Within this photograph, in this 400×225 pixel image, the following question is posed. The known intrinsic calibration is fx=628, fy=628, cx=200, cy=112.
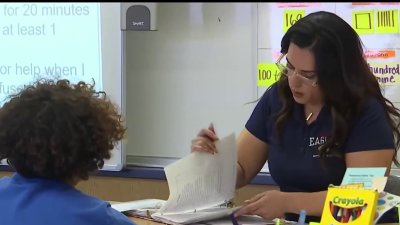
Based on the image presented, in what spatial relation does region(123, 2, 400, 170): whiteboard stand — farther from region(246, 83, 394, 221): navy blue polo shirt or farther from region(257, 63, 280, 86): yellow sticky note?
region(246, 83, 394, 221): navy blue polo shirt

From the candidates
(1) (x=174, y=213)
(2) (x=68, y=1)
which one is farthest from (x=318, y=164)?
(2) (x=68, y=1)

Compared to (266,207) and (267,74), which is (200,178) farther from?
(267,74)

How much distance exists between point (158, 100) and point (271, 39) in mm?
594

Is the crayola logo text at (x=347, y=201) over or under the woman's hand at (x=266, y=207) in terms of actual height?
over

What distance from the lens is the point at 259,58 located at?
9.07 feet

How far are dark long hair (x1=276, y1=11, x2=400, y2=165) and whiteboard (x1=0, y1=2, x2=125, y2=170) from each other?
1.21m

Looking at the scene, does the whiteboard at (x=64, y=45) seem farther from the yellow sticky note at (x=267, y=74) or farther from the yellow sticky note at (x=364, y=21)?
the yellow sticky note at (x=364, y=21)

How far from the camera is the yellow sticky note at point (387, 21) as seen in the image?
259cm

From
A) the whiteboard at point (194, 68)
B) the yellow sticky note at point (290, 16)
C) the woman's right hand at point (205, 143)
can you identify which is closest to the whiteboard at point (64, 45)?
the whiteboard at point (194, 68)

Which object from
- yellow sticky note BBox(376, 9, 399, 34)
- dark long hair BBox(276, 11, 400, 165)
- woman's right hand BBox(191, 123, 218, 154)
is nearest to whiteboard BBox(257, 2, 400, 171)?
yellow sticky note BBox(376, 9, 399, 34)

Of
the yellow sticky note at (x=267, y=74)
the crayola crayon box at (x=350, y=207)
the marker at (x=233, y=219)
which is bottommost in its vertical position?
the marker at (x=233, y=219)

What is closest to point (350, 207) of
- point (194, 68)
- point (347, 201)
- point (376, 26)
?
point (347, 201)

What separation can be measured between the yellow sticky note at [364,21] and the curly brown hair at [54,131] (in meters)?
1.60

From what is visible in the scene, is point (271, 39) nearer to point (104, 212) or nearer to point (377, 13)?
point (377, 13)
